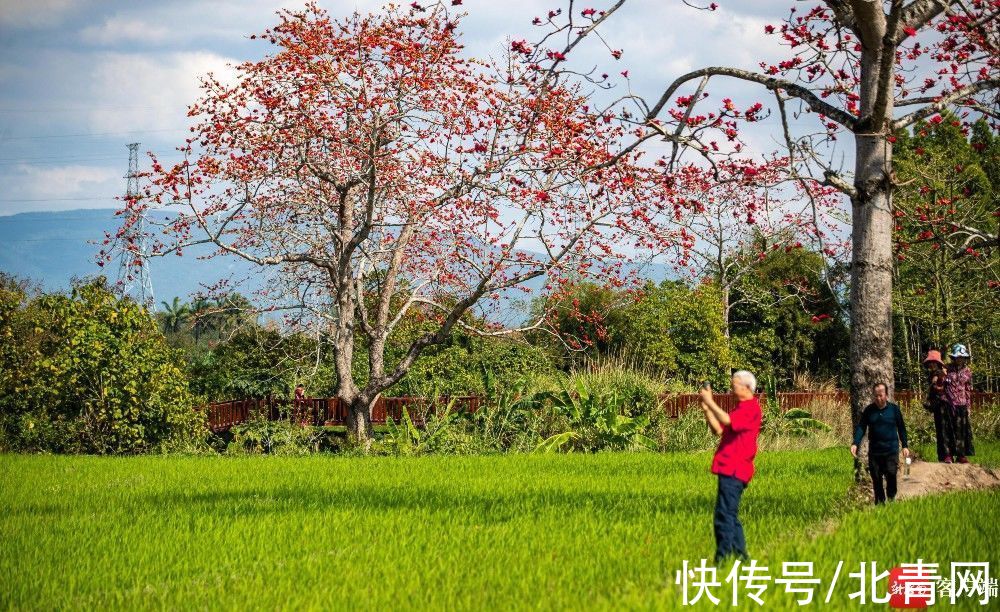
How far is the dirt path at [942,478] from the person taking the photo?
433 inches

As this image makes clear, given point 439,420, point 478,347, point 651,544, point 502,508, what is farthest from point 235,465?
point 478,347

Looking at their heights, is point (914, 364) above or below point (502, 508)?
above

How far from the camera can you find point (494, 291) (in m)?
18.2

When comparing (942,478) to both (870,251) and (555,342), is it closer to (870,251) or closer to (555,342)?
(870,251)

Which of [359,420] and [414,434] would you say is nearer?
[414,434]

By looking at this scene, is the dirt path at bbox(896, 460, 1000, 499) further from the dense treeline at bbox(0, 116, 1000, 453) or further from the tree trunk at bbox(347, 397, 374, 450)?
the tree trunk at bbox(347, 397, 374, 450)

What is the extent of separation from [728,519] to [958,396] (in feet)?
34.0

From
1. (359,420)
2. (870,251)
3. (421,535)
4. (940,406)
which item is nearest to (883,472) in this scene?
(870,251)

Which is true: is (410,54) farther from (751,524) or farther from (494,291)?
(751,524)

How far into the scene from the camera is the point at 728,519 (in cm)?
640

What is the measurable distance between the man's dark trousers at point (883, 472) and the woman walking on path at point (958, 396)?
5.78 metres

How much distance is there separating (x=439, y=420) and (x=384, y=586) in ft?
41.5

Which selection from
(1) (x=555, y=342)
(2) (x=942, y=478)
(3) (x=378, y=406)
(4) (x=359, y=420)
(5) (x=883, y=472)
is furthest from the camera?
(1) (x=555, y=342)

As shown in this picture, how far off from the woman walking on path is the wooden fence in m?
5.99
